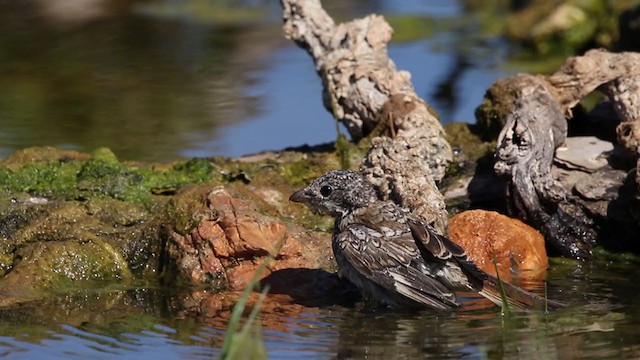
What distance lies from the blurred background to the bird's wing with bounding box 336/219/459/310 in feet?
12.2

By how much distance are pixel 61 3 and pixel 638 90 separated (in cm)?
1137

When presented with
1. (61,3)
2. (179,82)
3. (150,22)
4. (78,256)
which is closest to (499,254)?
(78,256)

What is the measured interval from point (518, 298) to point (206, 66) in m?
8.49

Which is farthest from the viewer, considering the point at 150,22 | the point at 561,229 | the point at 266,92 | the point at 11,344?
the point at 150,22

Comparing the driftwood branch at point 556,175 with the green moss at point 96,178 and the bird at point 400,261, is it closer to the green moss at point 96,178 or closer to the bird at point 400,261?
the bird at point 400,261

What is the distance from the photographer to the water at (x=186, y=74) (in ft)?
41.7

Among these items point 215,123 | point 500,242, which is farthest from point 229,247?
point 215,123

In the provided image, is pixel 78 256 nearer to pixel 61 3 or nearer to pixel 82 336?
pixel 82 336

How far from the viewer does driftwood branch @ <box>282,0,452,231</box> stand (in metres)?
9.18

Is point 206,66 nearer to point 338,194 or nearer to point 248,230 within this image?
point 248,230

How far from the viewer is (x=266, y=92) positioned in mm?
14258

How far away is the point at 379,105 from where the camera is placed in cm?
1048

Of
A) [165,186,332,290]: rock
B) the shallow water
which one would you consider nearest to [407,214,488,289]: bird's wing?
the shallow water

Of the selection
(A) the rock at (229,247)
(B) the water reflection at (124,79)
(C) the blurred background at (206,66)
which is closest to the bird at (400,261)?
(A) the rock at (229,247)
